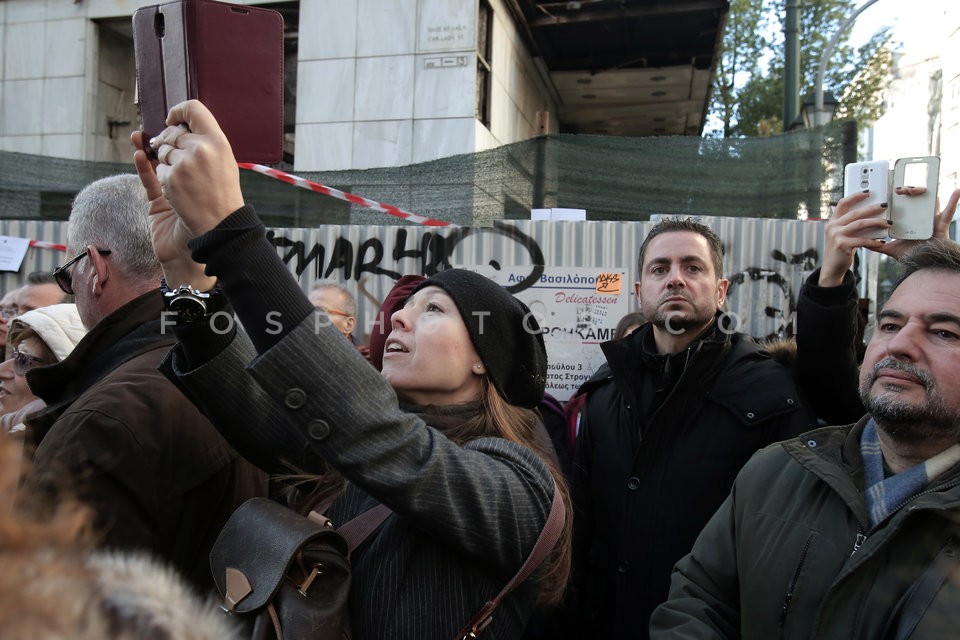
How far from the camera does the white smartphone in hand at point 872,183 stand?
9.00 ft

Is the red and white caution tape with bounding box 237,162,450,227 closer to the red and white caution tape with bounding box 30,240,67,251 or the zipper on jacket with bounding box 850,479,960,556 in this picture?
the red and white caution tape with bounding box 30,240,67,251

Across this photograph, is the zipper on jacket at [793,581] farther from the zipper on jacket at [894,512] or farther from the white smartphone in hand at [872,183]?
the white smartphone in hand at [872,183]

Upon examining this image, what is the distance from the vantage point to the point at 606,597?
3014 millimetres

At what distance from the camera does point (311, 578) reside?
5.16 feet

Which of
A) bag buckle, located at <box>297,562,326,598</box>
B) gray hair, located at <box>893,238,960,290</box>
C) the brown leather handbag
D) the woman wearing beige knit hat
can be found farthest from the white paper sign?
gray hair, located at <box>893,238,960,290</box>

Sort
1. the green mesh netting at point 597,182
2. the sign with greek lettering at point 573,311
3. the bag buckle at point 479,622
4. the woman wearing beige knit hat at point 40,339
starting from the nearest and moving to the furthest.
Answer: the bag buckle at point 479,622 → the woman wearing beige knit hat at point 40,339 → the sign with greek lettering at point 573,311 → the green mesh netting at point 597,182

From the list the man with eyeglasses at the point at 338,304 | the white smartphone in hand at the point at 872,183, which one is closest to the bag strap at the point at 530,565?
the white smartphone in hand at the point at 872,183

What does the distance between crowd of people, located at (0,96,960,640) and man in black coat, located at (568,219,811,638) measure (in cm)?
1

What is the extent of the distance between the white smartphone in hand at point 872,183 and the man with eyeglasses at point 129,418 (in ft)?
7.47

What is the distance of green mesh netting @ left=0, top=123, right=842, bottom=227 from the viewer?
6.52 m

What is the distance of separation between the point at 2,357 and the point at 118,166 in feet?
7.44

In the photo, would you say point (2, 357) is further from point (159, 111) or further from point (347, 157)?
point (347, 157)

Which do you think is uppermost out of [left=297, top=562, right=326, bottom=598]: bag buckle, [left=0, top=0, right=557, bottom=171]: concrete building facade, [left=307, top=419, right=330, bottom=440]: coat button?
[left=0, top=0, right=557, bottom=171]: concrete building facade

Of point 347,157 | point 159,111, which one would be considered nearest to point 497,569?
point 159,111
